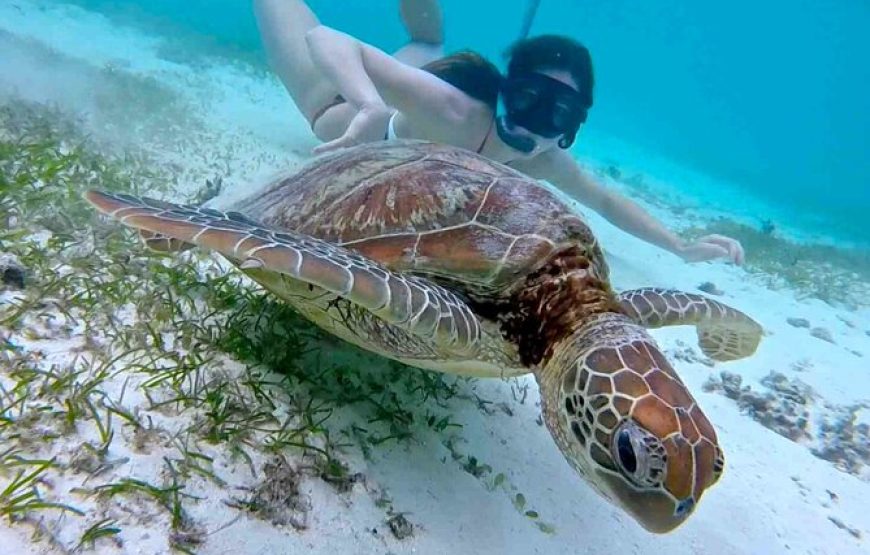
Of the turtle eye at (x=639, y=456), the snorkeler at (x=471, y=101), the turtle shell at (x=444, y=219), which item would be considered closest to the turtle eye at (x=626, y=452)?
the turtle eye at (x=639, y=456)

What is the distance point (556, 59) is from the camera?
462 centimetres

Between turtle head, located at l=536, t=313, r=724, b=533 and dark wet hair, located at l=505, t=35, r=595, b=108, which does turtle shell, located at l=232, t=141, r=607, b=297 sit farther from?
dark wet hair, located at l=505, t=35, r=595, b=108

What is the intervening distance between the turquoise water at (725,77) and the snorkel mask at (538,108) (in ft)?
62.5

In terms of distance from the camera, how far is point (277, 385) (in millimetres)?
2375

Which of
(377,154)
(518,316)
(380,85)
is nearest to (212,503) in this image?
(518,316)

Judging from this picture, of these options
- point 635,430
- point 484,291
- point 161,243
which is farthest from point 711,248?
point 161,243

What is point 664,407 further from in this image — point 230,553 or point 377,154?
point 377,154

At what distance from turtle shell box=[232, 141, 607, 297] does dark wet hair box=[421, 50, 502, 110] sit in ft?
8.99

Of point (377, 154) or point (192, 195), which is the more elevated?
point (377, 154)

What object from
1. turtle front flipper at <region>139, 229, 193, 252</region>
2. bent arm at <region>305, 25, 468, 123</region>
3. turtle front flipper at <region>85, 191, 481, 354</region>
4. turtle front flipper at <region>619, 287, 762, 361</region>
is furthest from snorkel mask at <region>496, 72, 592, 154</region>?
turtle front flipper at <region>139, 229, 193, 252</region>

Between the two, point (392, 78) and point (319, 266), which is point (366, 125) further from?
point (319, 266)

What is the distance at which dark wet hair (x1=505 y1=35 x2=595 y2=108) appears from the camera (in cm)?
464

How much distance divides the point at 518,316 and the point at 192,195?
3961 mm

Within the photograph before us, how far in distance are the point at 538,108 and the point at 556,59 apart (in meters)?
0.42
